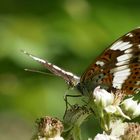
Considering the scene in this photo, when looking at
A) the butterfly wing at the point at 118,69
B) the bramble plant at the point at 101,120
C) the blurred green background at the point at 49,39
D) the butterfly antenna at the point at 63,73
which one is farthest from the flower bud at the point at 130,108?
the blurred green background at the point at 49,39

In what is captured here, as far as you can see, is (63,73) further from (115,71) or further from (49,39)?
(49,39)

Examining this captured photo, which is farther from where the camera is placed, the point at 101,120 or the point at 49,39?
the point at 49,39

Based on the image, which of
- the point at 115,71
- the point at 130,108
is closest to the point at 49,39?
the point at 115,71

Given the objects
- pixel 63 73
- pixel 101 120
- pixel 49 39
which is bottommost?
pixel 101 120

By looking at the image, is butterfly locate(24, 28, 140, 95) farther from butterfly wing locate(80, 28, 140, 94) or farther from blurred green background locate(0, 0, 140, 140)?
blurred green background locate(0, 0, 140, 140)

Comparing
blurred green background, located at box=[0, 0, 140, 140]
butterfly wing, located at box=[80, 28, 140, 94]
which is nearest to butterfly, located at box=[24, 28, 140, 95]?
butterfly wing, located at box=[80, 28, 140, 94]

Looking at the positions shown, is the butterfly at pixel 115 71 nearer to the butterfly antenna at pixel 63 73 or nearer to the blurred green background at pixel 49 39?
the butterfly antenna at pixel 63 73
